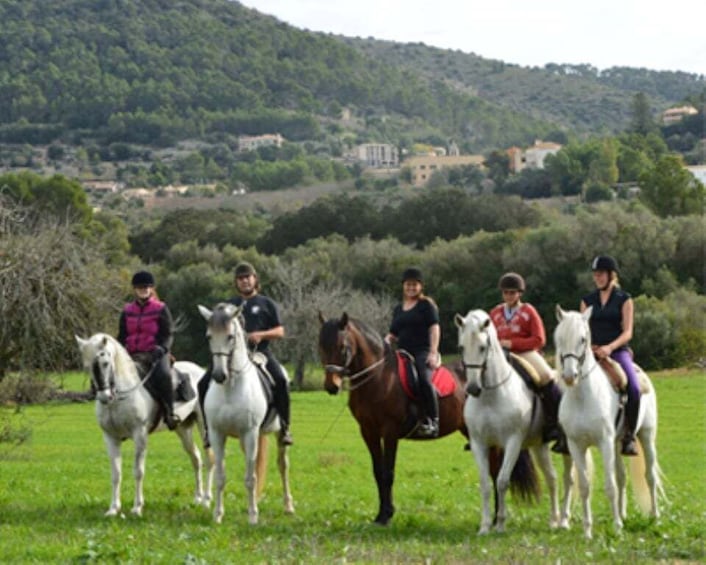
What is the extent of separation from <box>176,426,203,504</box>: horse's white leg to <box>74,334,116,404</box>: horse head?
2177 mm

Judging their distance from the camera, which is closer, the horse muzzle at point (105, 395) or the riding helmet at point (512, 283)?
the riding helmet at point (512, 283)

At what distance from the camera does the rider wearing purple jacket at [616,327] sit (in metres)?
14.4

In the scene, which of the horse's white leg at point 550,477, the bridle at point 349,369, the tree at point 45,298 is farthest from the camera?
the tree at point 45,298

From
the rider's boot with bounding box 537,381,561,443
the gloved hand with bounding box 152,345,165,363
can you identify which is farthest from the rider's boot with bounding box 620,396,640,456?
the gloved hand with bounding box 152,345,165,363

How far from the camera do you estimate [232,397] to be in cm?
1523

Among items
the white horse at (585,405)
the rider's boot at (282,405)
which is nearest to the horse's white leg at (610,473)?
the white horse at (585,405)

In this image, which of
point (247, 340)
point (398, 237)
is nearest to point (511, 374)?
point (247, 340)

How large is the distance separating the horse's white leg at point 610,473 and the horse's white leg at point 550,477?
3.41ft

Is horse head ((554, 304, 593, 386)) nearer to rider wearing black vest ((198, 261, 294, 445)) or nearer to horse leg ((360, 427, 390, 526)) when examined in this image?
horse leg ((360, 427, 390, 526))

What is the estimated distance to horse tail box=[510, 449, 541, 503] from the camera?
607 inches

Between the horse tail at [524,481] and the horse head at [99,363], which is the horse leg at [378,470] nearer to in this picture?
the horse tail at [524,481]

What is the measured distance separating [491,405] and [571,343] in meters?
1.28

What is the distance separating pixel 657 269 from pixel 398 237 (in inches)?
1105

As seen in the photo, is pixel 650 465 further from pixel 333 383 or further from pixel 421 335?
pixel 333 383
